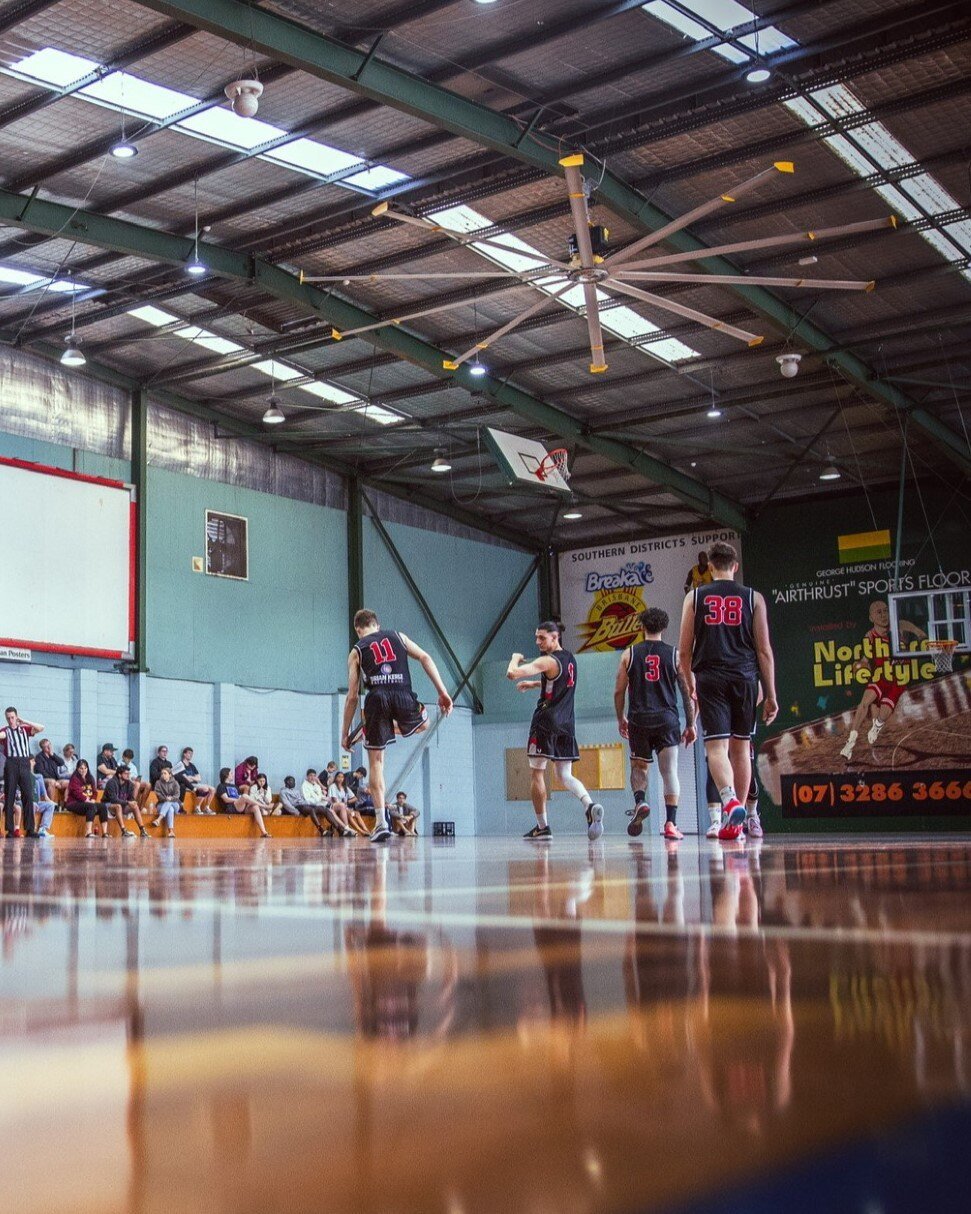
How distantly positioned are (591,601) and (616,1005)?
34.0 meters

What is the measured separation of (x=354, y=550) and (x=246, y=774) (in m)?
6.54

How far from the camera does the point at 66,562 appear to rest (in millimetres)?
24297

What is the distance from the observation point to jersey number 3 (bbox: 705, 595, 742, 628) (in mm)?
9258

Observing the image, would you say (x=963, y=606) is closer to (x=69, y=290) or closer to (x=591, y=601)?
(x=591, y=601)

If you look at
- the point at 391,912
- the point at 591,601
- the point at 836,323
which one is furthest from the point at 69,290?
the point at 391,912

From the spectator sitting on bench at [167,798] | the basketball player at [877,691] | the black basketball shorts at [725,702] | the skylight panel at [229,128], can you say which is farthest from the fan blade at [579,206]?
the basketball player at [877,691]

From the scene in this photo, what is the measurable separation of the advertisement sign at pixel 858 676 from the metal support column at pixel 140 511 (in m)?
14.7

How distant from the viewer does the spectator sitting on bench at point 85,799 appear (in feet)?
74.9

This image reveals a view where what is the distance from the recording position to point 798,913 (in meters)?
2.23

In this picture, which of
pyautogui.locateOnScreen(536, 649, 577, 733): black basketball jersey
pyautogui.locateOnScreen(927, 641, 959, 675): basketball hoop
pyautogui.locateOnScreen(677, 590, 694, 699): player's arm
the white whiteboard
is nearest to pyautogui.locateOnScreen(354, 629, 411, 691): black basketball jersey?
pyautogui.locateOnScreen(536, 649, 577, 733): black basketball jersey

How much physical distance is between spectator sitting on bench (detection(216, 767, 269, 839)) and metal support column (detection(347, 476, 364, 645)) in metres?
5.41

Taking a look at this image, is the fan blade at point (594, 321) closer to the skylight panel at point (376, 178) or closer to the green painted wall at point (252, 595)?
the skylight panel at point (376, 178)

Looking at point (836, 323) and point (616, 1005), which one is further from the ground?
point (836, 323)

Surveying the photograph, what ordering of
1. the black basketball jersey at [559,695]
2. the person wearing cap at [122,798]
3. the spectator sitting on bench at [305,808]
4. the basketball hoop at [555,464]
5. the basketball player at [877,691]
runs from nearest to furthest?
the black basketball jersey at [559,695]
the person wearing cap at [122,798]
the basketball hoop at [555,464]
the spectator sitting on bench at [305,808]
the basketball player at [877,691]
